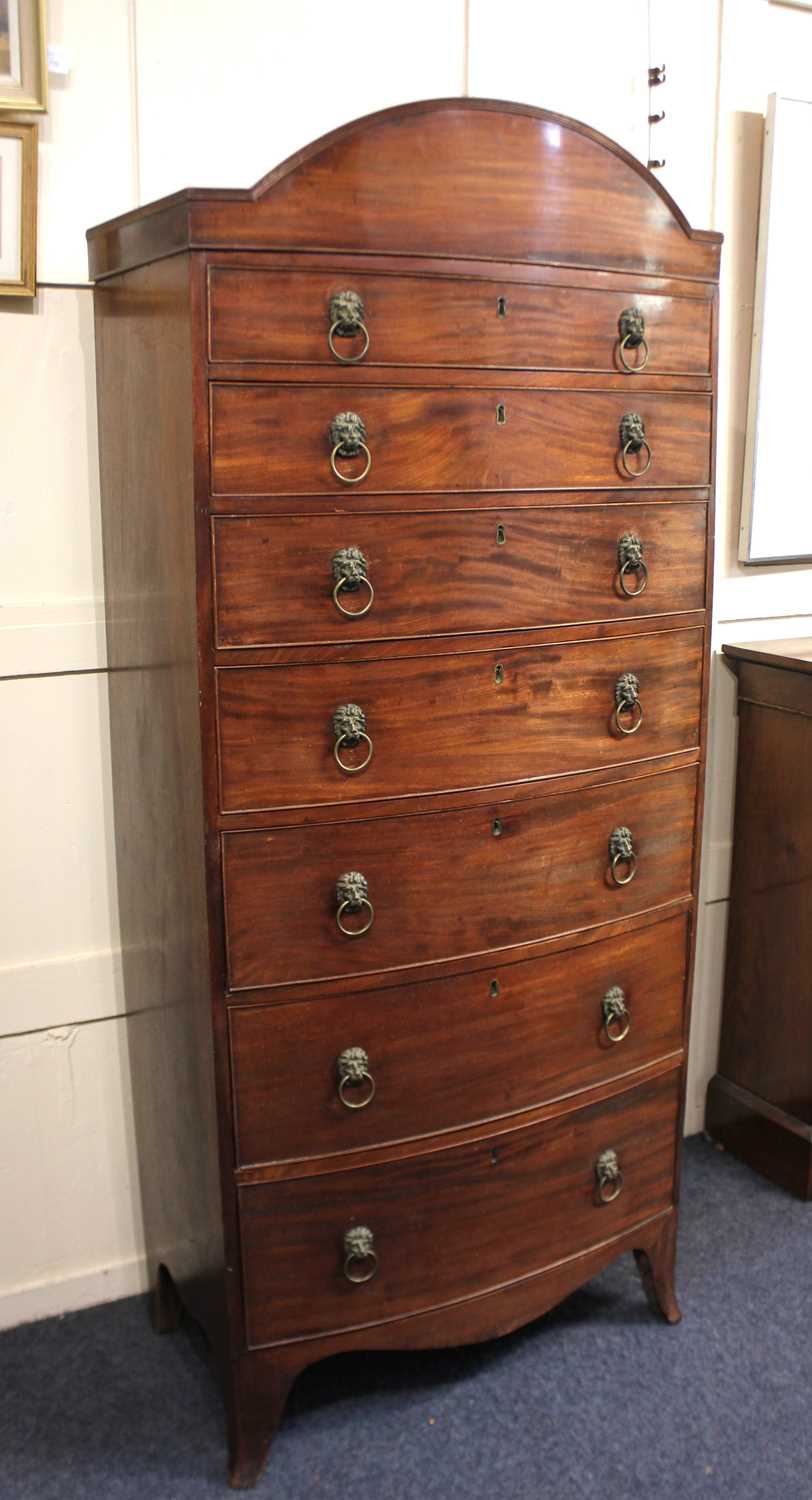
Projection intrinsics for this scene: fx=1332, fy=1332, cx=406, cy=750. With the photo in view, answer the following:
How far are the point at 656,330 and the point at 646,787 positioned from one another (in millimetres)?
734

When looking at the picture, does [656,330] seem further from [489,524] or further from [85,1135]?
[85,1135]

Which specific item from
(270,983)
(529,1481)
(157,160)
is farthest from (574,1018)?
(157,160)

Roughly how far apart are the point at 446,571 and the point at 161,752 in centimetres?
52

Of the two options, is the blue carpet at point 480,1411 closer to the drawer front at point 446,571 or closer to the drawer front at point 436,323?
the drawer front at point 446,571

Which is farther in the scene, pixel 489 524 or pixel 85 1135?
pixel 85 1135

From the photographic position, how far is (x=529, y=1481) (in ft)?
6.95

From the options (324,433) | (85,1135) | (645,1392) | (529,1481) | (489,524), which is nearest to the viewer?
(324,433)

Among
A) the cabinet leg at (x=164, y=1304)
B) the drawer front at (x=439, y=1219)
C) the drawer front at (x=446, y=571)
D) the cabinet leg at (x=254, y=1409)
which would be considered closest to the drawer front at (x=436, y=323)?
the drawer front at (x=446, y=571)

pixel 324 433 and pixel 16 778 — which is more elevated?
pixel 324 433

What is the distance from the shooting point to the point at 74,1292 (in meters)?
2.54

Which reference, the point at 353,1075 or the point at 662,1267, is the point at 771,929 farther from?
the point at 353,1075

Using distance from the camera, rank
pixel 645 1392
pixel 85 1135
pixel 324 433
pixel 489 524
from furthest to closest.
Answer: pixel 85 1135
pixel 645 1392
pixel 489 524
pixel 324 433

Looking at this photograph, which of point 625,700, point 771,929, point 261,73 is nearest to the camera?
point 625,700

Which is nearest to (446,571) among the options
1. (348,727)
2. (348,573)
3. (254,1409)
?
(348,573)
